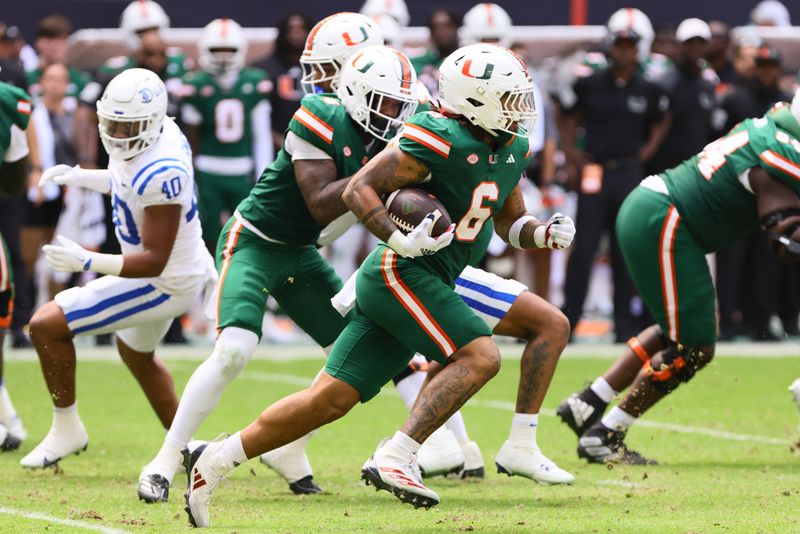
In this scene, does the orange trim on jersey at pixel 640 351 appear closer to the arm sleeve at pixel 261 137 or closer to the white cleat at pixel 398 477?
the white cleat at pixel 398 477

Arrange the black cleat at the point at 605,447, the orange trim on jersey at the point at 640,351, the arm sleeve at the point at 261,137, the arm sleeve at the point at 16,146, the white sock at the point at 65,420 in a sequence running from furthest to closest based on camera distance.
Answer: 1. the arm sleeve at the point at 261,137
2. the arm sleeve at the point at 16,146
3. the orange trim on jersey at the point at 640,351
4. the black cleat at the point at 605,447
5. the white sock at the point at 65,420

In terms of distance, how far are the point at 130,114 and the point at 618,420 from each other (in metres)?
2.56

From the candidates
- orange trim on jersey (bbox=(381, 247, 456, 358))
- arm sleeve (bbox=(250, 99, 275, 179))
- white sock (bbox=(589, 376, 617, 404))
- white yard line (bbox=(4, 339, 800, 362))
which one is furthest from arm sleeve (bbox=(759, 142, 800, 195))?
arm sleeve (bbox=(250, 99, 275, 179))

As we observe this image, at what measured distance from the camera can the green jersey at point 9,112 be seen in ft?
23.8

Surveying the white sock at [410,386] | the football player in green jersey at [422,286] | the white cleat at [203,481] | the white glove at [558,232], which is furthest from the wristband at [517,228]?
the white cleat at [203,481]

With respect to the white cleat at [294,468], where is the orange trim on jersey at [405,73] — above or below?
above

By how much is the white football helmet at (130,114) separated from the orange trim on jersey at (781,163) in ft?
8.42

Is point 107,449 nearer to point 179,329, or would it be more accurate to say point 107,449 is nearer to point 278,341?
point 179,329

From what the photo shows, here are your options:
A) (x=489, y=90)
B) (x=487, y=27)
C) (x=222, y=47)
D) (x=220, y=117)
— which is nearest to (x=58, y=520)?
(x=489, y=90)

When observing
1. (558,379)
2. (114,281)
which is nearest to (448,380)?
(114,281)

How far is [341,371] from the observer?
533cm

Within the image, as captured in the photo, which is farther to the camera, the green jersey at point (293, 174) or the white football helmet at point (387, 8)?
the white football helmet at point (387, 8)

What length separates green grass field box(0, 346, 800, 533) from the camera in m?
5.36

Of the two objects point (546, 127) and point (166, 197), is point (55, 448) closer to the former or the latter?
point (166, 197)
